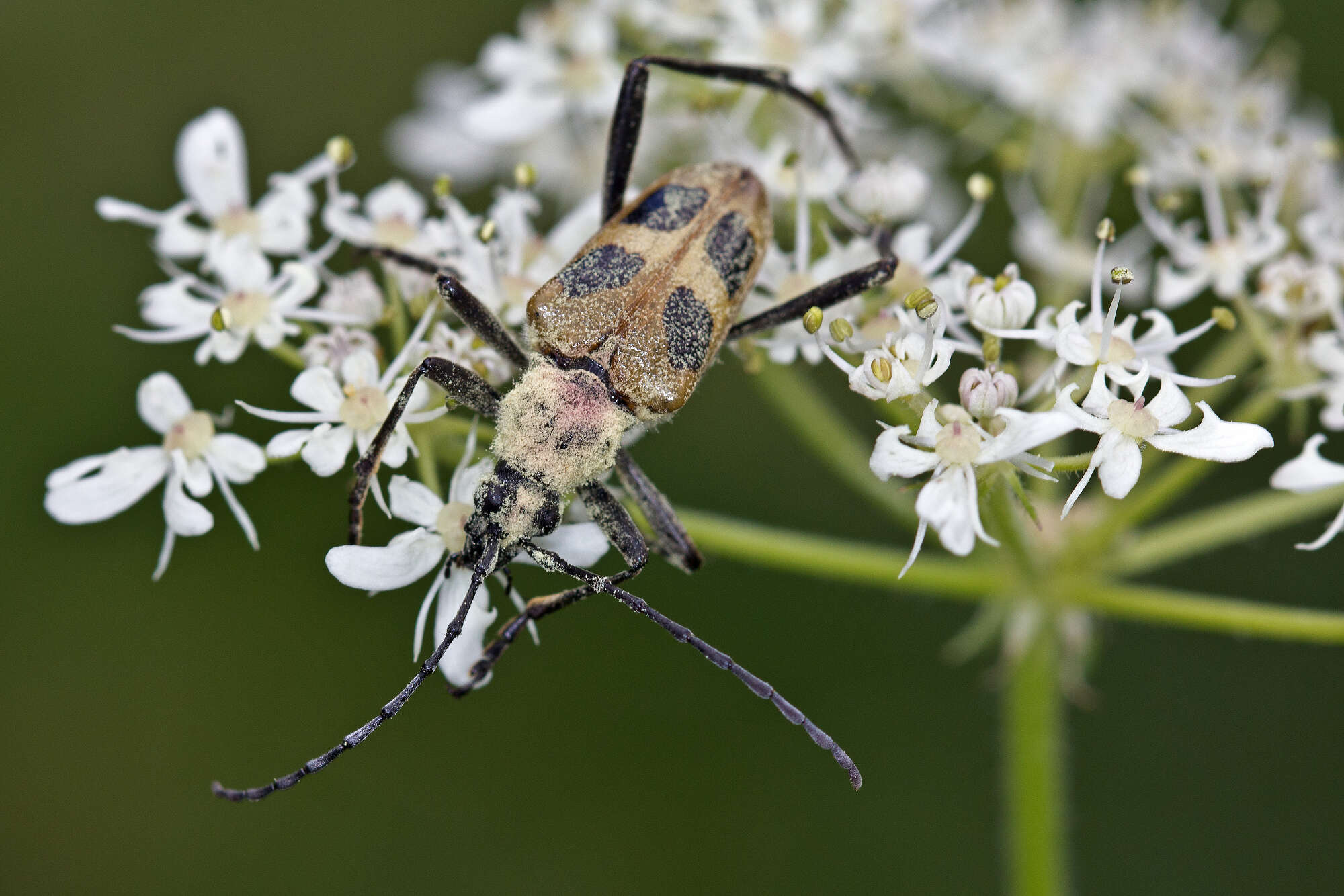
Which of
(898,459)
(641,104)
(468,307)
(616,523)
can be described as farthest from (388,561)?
(641,104)

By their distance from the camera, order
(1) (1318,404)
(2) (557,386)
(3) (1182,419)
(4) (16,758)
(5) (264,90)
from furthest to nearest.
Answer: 1. (5) (264,90)
2. (4) (16,758)
3. (1) (1318,404)
4. (2) (557,386)
5. (3) (1182,419)

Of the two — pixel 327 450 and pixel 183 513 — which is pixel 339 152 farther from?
pixel 183 513

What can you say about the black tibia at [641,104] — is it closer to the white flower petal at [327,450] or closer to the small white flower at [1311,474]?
the white flower petal at [327,450]

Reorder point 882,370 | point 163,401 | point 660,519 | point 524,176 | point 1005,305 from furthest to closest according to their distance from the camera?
point 524,176, point 660,519, point 163,401, point 1005,305, point 882,370

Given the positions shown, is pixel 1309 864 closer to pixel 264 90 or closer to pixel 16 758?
pixel 16 758

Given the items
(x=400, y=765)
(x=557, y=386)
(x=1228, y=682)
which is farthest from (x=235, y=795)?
(x=1228, y=682)
